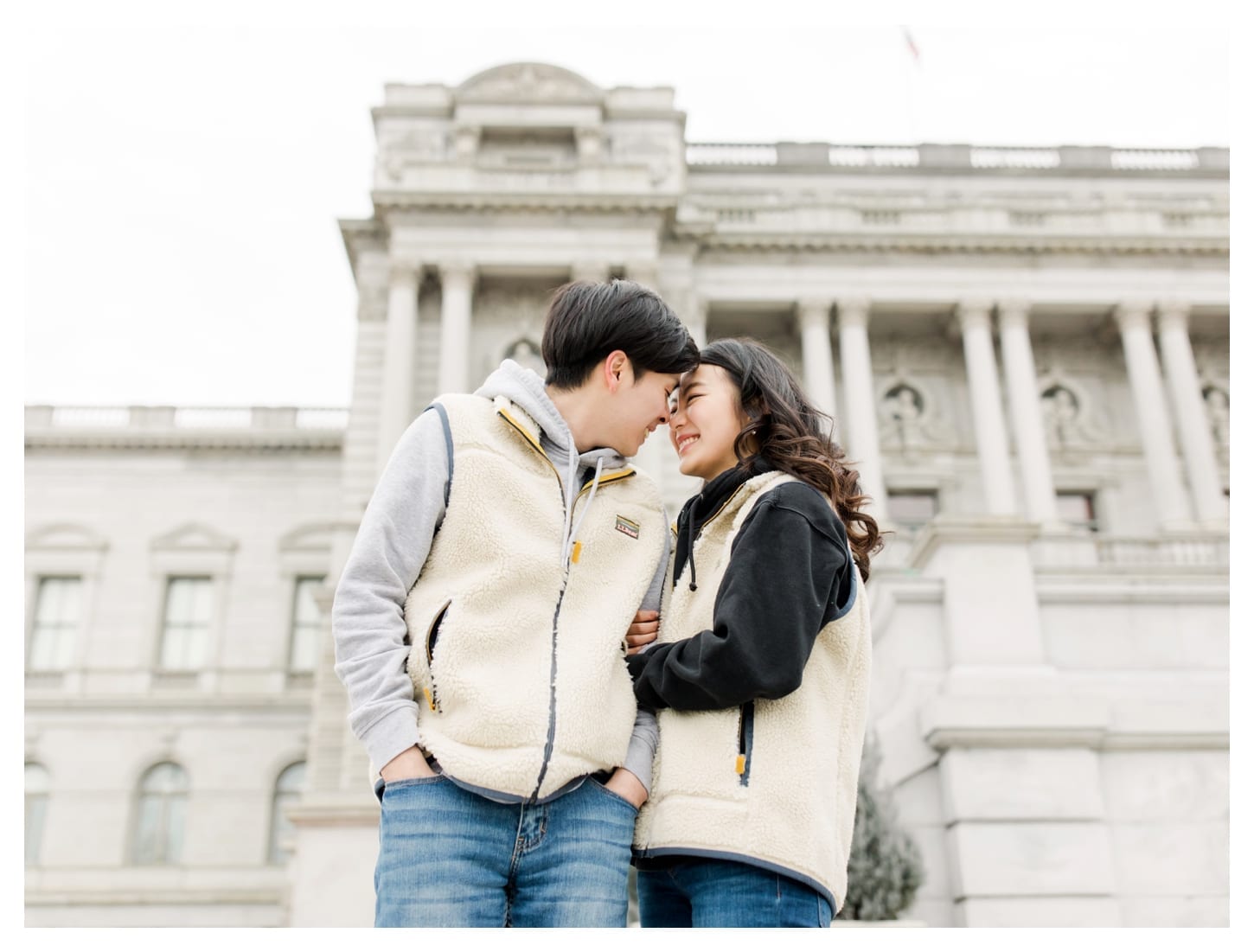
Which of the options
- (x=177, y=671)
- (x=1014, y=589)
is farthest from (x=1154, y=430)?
(x=177, y=671)

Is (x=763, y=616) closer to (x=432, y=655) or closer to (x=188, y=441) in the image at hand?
(x=432, y=655)

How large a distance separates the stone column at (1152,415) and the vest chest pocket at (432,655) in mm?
28504

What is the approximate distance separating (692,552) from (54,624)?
3360 centimetres

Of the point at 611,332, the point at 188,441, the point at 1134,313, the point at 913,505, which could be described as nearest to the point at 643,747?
the point at 611,332

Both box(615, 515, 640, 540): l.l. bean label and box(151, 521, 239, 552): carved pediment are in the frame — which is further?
box(151, 521, 239, 552): carved pediment

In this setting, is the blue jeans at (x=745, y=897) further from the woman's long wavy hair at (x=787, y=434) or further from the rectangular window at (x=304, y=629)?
the rectangular window at (x=304, y=629)

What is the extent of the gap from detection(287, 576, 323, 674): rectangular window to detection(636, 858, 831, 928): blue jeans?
97.5 ft

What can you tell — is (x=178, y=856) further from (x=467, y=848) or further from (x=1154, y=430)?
(x=467, y=848)

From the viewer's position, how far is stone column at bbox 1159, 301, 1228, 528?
2845 centimetres

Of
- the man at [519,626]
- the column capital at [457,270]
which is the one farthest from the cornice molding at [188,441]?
the man at [519,626]

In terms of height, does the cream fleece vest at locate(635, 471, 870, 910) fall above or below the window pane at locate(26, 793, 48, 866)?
below

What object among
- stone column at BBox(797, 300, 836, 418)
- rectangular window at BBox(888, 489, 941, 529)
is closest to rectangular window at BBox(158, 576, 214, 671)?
stone column at BBox(797, 300, 836, 418)

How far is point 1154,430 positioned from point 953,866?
80.7ft

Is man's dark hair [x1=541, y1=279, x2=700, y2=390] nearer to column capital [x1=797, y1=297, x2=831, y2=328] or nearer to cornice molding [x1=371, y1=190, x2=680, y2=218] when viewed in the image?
cornice molding [x1=371, y1=190, x2=680, y2=218]
